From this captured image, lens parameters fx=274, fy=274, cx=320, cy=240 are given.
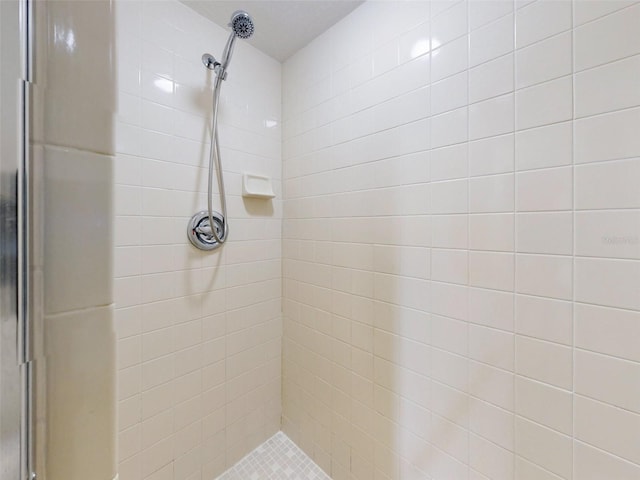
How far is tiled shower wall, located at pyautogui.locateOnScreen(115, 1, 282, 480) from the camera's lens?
0.98 metres

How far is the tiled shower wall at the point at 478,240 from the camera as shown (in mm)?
621

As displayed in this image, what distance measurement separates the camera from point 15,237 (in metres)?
0.17

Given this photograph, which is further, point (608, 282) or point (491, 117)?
point (491, 117)

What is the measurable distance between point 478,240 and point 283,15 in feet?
3.86

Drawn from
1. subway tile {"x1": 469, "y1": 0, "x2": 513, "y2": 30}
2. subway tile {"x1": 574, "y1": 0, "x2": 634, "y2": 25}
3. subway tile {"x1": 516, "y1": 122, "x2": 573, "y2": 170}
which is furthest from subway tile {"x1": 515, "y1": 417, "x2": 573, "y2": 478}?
subway tile {"x1": 469, "y1": 0, "x2": 513, "y2": 30}

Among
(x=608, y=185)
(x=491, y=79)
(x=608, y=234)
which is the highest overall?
(x=491, y=79)

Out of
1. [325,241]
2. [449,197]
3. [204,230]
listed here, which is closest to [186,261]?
[204,230]

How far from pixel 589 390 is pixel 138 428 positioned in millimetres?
1393

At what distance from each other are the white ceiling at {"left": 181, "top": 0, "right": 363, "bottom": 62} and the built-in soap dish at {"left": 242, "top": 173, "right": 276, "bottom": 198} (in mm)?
639

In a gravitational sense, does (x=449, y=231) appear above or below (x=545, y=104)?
below

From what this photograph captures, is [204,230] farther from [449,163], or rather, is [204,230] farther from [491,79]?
[491,79]

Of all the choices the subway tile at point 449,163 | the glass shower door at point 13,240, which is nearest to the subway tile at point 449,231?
the subway tile at point 449,163

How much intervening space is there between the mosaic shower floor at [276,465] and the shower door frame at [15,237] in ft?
4.59

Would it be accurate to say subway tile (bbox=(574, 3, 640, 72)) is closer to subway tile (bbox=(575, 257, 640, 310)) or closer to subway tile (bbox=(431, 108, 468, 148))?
subway tile (bbox=(431, 108, 468, 148))
